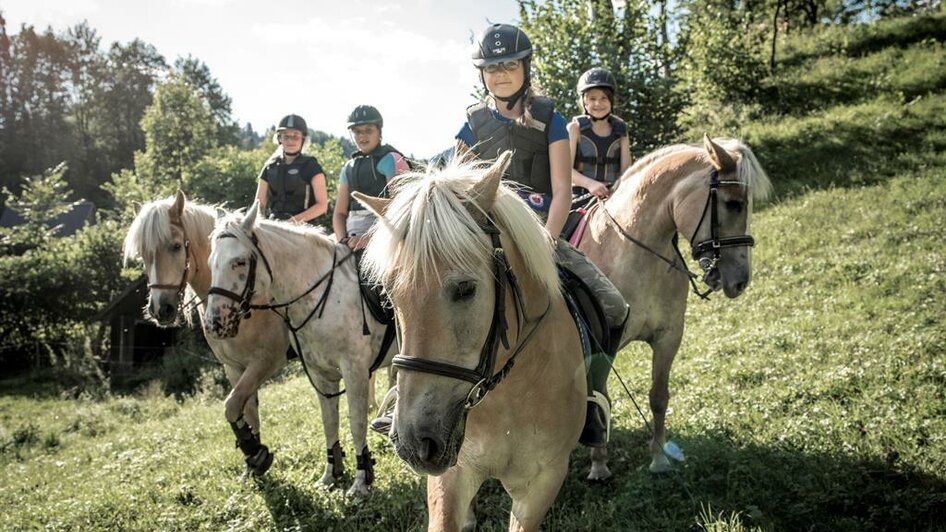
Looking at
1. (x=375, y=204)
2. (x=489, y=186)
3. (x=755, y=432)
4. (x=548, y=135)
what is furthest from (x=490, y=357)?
(x=755, y=432)

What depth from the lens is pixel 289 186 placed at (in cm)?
688

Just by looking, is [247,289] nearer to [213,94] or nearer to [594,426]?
[594,426]

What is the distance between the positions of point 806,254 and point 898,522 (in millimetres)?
7200

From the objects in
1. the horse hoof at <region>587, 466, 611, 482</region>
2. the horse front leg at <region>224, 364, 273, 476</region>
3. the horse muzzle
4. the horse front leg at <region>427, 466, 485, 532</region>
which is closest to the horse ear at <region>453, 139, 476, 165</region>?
the horse muzzle

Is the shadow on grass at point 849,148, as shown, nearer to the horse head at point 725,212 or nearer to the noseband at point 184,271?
the horse head at point 725,212

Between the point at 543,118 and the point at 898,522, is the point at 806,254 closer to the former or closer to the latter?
the point at 898,522

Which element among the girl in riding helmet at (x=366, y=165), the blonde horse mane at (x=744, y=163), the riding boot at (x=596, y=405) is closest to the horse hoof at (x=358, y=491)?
the girl in riding helmet at (x=366, y=165)

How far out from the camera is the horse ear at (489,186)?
2.11m

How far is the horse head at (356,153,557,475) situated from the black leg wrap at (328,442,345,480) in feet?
12.1

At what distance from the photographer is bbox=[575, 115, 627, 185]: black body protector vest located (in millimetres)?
6270

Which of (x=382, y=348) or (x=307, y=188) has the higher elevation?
(x=307, y=188)

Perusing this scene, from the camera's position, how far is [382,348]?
530 cm

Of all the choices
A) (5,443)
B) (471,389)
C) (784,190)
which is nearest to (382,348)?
(471,389)

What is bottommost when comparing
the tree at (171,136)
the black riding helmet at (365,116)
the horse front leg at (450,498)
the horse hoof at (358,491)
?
the horse hoof at (358,491)
